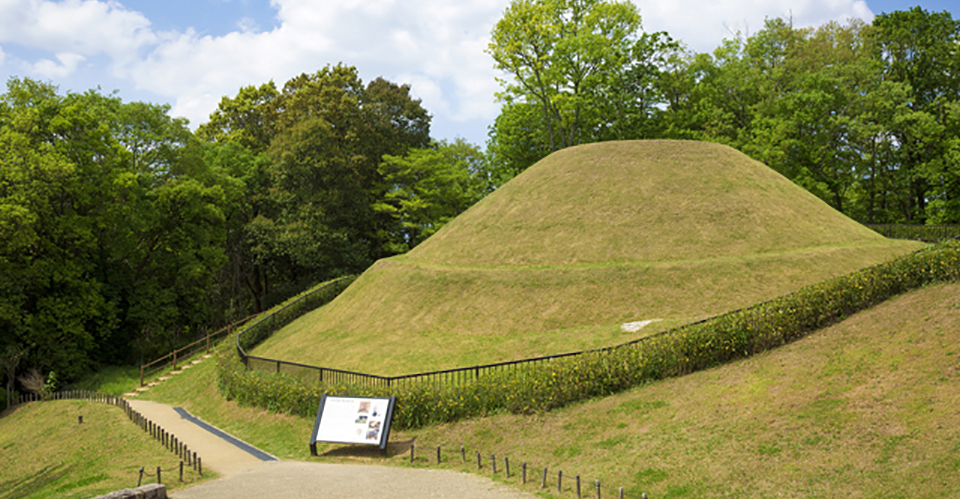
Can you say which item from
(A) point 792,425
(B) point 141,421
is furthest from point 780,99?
(B) point 141,421

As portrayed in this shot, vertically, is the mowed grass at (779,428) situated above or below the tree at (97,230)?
below

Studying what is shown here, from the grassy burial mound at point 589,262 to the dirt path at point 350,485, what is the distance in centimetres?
873

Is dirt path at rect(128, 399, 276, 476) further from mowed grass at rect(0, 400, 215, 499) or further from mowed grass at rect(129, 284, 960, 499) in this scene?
mowed grass at rect(129, 284, 960, 499)

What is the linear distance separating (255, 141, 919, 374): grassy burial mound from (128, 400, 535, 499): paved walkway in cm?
800

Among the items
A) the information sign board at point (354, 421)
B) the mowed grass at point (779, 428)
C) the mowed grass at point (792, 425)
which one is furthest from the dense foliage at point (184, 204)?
the mowed grass at point (792, 425)

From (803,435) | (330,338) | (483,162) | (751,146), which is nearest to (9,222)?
(330,338)

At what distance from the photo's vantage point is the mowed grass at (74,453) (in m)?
13.4

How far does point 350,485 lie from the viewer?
40.5 feet

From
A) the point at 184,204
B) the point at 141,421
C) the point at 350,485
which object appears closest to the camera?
the point at 350,485

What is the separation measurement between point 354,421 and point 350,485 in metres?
3.26

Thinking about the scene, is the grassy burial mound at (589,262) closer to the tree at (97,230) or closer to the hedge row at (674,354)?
the hedge row at (674,354)

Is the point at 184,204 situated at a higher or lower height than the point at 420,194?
lower

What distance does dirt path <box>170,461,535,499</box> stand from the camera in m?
11.6

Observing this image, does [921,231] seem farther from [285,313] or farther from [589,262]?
[285,313]
